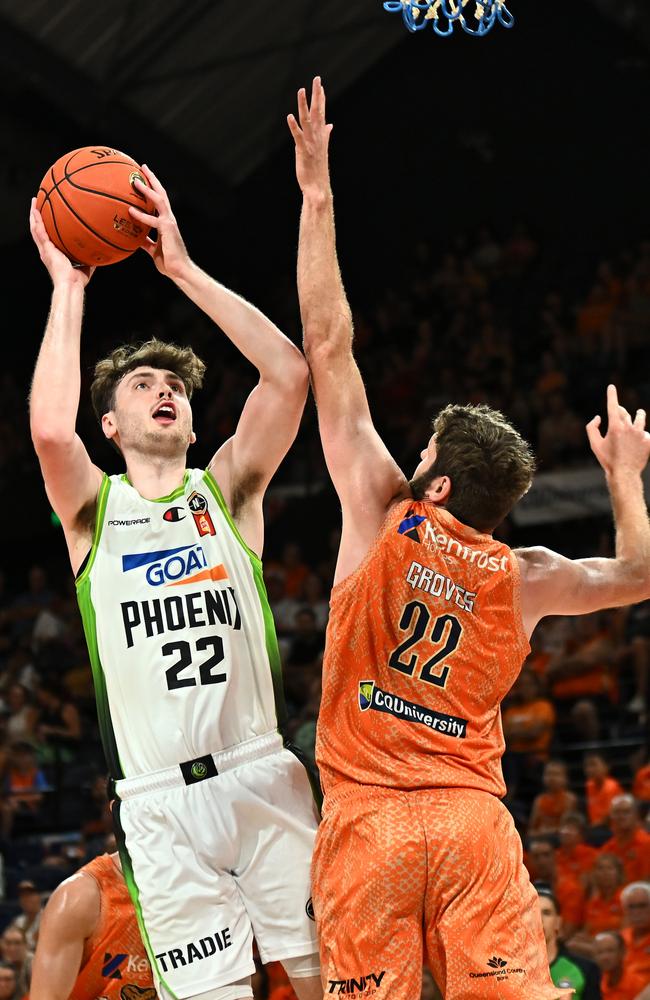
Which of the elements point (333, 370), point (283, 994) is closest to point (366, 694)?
point (333, 370)

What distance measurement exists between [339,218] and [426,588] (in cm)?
1683

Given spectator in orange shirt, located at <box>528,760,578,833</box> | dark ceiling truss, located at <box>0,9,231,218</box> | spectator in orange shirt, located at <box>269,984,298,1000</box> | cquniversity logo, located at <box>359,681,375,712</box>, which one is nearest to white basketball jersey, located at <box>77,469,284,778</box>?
cquniversity logo, located at <box>359,681,375,712</box>

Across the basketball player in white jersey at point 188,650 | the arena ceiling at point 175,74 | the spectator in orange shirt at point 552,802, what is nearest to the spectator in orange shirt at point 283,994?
the spectator in orange shirt at point 552,802

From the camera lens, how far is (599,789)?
961 cm

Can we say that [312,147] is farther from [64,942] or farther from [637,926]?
[637,926]

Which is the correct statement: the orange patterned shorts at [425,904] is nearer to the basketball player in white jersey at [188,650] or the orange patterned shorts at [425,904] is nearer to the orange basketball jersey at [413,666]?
the orange basketball jersey at [413,666]

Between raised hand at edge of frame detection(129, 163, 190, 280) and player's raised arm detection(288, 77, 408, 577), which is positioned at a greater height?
raised hand at edge of frame detection(129, 163, 190, 280)

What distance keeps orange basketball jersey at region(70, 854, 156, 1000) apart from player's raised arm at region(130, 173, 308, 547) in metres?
1.46

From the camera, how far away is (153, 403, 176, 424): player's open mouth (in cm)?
467

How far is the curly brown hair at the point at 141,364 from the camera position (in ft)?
15.8

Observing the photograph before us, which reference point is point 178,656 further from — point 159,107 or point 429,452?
point 159,107

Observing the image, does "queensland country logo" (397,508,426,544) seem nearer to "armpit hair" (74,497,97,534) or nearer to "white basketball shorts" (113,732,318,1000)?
"white basketball shorts" (113,732,318,1000)

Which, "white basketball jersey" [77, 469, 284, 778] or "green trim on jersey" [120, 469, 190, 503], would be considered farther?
"green trim on jersey" [120, 469, 190, 503]

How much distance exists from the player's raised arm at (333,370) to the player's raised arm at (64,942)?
1701mm
